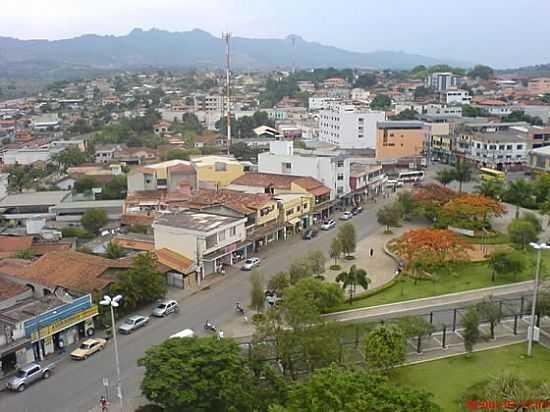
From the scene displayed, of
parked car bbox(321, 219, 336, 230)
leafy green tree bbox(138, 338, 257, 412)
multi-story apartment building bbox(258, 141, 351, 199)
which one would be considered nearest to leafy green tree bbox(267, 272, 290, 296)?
leafy green tree bbox(138, 338, 257, 412)

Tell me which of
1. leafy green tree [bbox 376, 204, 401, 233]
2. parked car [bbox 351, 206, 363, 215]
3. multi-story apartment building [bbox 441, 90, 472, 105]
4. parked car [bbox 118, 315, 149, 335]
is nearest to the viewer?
parked car [bbox 118, 315, 149, 335]

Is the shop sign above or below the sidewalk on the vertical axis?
above

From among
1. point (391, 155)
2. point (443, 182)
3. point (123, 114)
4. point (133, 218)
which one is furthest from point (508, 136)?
point (123, 114)

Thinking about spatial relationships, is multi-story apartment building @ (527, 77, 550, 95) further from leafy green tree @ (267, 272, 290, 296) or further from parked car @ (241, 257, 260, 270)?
leafy green tree @ (267, 272, 290, 296)

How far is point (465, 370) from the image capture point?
44.7ft

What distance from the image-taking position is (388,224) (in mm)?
26484

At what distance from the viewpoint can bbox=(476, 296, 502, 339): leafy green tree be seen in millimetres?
15234

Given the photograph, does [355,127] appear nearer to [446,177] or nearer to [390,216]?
[446,177]

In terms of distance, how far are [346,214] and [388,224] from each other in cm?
380

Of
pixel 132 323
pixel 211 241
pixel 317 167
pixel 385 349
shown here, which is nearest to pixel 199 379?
pixel 385 349

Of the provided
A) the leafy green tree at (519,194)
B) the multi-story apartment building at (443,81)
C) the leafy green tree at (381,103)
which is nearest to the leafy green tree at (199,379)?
the leafy green tree at (519,194)

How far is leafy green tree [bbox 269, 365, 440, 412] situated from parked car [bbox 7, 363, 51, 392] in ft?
22.3

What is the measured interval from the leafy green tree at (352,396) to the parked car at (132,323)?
7.36 meters

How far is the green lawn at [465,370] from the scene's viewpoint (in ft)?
41.9
